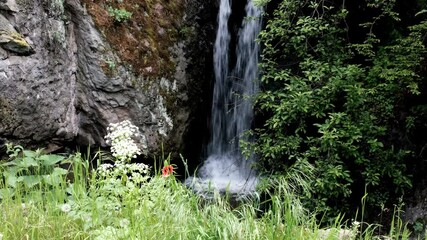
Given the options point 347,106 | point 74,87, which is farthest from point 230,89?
point 74,87

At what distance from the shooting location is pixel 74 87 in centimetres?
491

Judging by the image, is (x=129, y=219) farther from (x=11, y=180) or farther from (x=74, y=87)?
(x=74, y=87)

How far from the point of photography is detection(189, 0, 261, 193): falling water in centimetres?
646

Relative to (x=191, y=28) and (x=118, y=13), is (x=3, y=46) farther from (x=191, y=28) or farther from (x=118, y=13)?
(x=191, y=28)

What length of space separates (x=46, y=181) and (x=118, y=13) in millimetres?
2832

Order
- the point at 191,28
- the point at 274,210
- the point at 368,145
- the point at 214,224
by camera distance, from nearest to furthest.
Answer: the point at 214,224, the point at 274,210, the point at 368,145, the point at 191,28

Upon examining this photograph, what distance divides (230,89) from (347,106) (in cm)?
253

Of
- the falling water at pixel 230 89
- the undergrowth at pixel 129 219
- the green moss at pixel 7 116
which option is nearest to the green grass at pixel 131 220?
the undergrowth at pixel 129 219

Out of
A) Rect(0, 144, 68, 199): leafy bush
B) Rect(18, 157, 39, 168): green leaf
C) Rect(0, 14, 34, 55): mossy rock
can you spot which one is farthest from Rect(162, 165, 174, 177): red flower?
Rect(0, 14, 34, 55): mossy rock

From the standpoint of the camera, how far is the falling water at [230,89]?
646 centimetres

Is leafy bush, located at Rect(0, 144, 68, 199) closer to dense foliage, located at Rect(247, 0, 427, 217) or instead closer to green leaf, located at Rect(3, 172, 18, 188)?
green leaf, located at Rect(3, 172, 18, 188)

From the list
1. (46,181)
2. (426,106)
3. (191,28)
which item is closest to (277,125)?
(426,106)

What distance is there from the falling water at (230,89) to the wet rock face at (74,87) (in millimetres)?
812

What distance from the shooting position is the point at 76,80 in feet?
16.2
